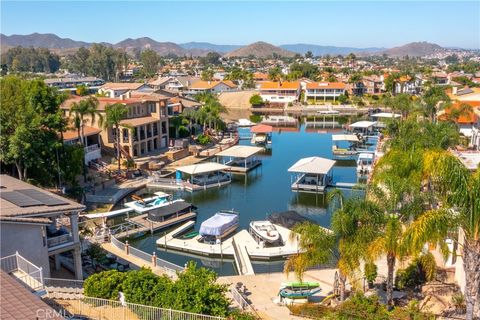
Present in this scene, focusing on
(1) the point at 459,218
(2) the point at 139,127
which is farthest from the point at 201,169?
(1) the point at 459,218

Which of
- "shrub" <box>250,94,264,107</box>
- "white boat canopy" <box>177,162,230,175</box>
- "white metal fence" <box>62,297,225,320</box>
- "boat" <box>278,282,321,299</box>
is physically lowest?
"boat" <box>278,282,321,299</box>

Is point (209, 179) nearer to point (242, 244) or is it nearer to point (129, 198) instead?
point (129, 198)

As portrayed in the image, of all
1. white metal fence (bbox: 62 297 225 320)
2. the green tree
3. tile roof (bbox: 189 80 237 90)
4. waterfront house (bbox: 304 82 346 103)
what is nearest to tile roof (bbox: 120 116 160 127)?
white metal fence (bbox: 62 297 225 320)

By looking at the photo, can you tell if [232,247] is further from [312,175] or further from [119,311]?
[312,175]

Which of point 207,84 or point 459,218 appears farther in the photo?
point 207,84

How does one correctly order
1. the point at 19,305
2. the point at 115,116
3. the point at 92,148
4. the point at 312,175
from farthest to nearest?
the point at 92,148, the point at 115,116, the point at 312,175, the point at 19,305

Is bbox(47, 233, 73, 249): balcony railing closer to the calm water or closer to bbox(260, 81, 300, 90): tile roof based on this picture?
the calm water

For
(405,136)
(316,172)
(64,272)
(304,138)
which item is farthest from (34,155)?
(304,138)

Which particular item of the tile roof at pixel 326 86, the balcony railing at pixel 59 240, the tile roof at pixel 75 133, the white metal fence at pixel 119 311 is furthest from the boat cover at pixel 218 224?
the tile roof at pixel 326 86
